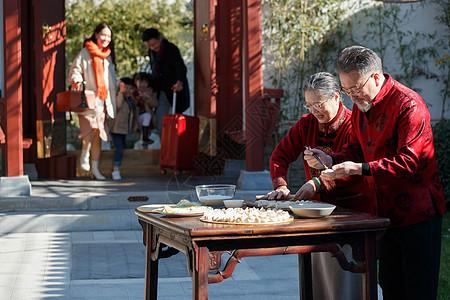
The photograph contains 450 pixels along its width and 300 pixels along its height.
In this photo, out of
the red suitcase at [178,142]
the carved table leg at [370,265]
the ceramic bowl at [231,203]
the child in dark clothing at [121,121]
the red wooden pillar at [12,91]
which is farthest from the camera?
the child in dark clothing at [121,121]

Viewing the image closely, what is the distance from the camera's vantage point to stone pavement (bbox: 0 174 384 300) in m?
4.12

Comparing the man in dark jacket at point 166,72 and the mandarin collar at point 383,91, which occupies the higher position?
the man in dark jacket at point 166,72

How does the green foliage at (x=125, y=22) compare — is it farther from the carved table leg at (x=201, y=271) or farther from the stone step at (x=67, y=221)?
the carved table leg at (x=201, y=271)

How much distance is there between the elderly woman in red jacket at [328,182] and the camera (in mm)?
3010

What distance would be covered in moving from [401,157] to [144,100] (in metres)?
6.01

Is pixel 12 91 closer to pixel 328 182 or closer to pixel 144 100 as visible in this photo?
pixel 144 100

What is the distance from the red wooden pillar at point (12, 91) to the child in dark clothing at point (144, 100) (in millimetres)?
1938

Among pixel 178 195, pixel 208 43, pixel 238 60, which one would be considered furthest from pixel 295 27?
pixel 178 195

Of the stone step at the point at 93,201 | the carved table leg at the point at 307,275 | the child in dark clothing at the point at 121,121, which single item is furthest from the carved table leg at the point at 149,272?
the child in dark clothing at the point at 121,121

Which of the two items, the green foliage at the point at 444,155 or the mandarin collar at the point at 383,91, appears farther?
the green foliage at the point at 444,155

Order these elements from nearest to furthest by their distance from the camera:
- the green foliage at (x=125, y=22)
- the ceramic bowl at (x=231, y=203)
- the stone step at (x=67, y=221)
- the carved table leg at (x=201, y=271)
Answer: the carved table leg at (x=201, y=271)
the ceramic bowl at (x=231, y=203)
the stone step at (x=67, y=221)
the green foliage at (x=125, y=22)

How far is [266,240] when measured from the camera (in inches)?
93.4

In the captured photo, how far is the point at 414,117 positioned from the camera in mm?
2543

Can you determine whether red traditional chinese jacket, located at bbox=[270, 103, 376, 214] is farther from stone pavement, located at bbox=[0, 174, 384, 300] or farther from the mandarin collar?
stone pavement, located at bbox=[0, 174, 384, 300]
